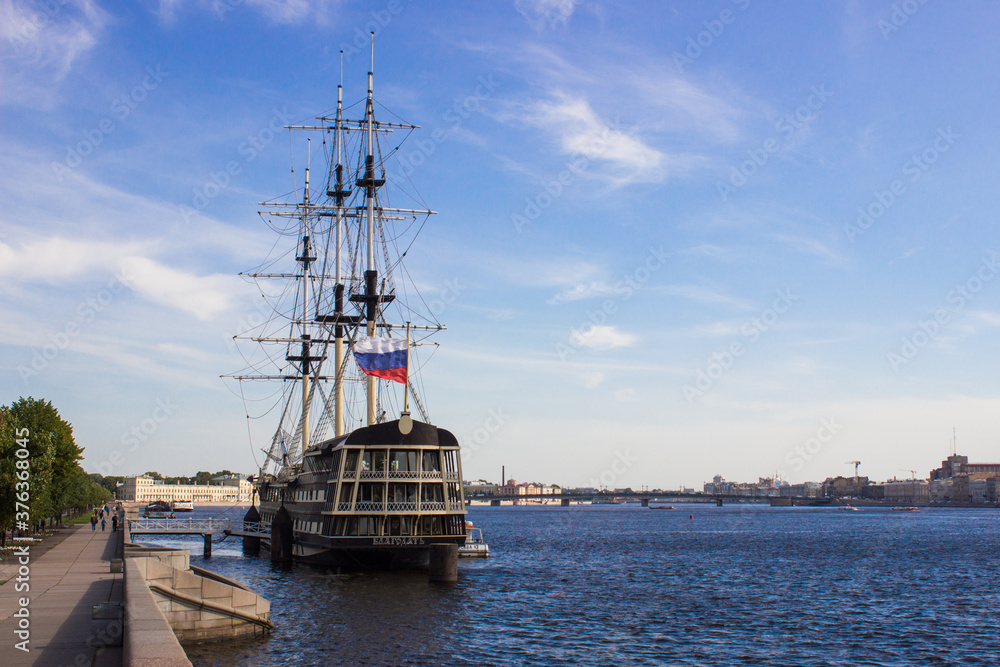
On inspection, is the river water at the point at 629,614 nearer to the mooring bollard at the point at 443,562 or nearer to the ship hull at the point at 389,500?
the mooring bollard at the point at 443,562

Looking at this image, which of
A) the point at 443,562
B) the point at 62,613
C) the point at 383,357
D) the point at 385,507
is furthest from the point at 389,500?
the point at 62,613

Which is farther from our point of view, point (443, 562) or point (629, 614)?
point (443, 562)

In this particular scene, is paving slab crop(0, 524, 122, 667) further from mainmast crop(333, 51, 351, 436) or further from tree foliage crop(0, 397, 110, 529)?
mainmast crop(333, 51, 351, 436)

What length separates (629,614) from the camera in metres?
40.1

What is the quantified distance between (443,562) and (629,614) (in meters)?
12.0

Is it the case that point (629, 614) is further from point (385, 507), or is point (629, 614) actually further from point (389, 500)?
point (389, 500)

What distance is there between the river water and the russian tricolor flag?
1234cm

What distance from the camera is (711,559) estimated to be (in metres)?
75.4

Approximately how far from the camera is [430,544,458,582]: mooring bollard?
47.5m

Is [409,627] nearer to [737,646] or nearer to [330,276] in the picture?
[737,646]

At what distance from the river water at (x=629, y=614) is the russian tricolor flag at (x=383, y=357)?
40.5 ft

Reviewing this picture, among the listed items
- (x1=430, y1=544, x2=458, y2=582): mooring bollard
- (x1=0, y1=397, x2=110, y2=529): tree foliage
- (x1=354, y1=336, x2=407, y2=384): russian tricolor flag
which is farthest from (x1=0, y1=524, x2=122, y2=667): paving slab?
(x1=354, y1=336, x2=407, y2=384): russian tricolor flag

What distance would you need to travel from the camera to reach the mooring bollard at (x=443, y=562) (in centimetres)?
4747

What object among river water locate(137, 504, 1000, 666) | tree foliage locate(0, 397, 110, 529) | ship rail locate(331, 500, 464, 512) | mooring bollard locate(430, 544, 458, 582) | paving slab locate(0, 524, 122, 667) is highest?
tree foliage locate(0, 397, 110, 529)
